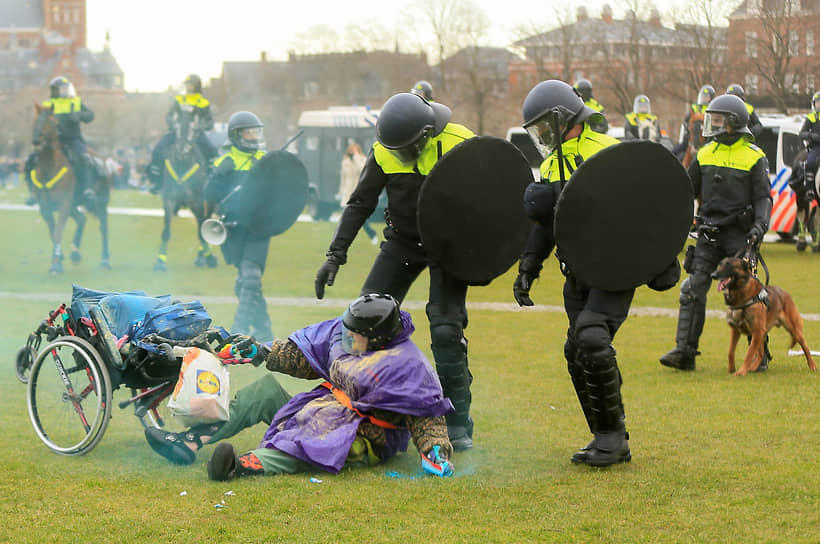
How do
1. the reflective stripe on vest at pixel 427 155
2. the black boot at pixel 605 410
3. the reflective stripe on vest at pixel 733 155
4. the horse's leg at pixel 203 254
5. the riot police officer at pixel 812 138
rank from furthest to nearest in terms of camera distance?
the horse's leg at pixel 203 254 → the riot police officer at pixel 812 138 → the reflective stripe on vest at pixel 733 155 → the reflective stripe on vest at pixel 427 155 → the black boot at pixel 605 410

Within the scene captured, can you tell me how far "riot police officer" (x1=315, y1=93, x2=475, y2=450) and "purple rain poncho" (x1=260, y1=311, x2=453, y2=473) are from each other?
0.50 metres

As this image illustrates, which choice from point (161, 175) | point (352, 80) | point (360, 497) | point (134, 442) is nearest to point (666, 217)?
point (360, 497)

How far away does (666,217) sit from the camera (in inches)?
227

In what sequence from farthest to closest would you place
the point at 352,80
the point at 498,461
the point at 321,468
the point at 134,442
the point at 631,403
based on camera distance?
the point at 352,80 < the point at 631,403 < the point at 134,442 < the point at 498,461 < the point at 321,468

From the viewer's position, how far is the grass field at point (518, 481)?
16.0 feet

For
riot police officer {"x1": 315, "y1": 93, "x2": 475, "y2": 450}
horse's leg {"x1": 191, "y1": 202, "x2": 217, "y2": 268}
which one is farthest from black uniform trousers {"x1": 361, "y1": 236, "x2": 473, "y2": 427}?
horse's leg {"x1": 191, "y1": 202, "x2": 217, "y2": 268}

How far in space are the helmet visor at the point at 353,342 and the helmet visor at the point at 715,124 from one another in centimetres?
432

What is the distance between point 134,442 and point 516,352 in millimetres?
4208

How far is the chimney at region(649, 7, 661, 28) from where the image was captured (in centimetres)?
3342

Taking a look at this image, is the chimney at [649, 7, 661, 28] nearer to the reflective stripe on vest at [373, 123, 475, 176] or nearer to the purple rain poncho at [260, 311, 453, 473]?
the reflective stripe on vest at [373, 123, 475, 176]

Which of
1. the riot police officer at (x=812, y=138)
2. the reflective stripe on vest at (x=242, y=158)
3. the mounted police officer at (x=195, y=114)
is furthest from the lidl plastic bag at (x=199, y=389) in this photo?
the riot police officer at (x=812, y=138)

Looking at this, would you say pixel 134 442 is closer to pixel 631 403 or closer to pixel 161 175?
pixel 631 403

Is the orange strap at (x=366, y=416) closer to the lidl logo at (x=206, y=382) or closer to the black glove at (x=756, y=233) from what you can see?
the lidl logo at (x=206, y=382)

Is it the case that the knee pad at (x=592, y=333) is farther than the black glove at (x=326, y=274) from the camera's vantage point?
No
